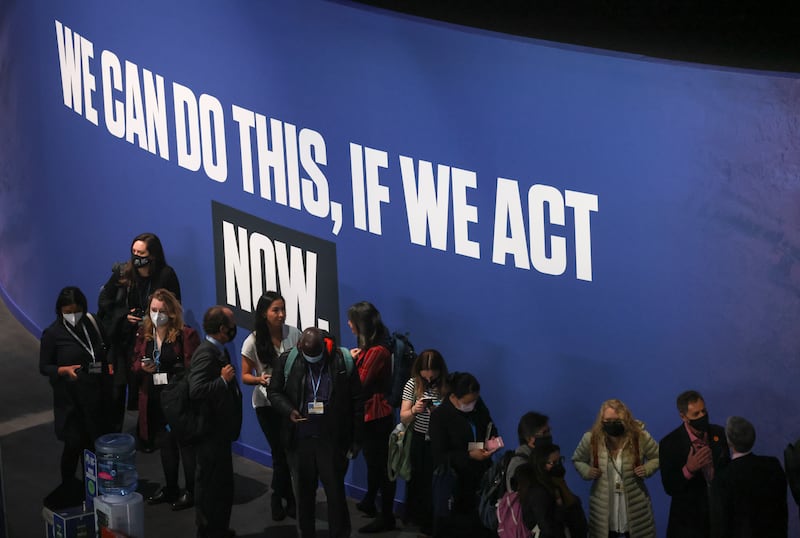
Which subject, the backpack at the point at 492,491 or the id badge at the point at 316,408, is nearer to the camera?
the backpack at the point at 492,491

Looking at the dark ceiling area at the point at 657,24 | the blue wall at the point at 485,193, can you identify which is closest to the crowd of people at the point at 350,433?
the blue wall at the point at 485,193

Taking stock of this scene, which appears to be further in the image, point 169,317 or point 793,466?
point 169,317

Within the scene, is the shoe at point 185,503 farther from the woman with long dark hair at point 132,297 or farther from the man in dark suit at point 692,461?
the man in dark suit at point 692,461

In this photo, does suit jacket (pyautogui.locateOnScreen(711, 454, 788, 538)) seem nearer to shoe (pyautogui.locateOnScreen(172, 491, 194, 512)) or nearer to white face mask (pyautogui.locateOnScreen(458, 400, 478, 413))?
white face mask (pyautogui.locateOnScreen(458, 400, 478, 413))

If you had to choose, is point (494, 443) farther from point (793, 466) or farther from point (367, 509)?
point (793, 466)

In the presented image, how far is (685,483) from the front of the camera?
8.59 m

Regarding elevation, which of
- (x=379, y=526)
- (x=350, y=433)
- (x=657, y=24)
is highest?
(x=657, y=24)

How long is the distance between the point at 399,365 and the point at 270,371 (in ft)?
3.18

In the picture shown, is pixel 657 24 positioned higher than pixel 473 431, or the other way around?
pixel 657 24

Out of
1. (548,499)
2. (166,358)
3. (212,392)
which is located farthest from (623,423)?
(166,358)

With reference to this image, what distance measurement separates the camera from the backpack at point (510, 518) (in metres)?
8.53

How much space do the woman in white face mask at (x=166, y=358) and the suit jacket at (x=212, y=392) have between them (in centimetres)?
91

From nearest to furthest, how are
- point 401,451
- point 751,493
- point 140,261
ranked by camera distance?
point 751,493
point 401,451
point 140,261

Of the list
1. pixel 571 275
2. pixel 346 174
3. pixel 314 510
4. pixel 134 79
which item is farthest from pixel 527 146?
pixel 134 79
